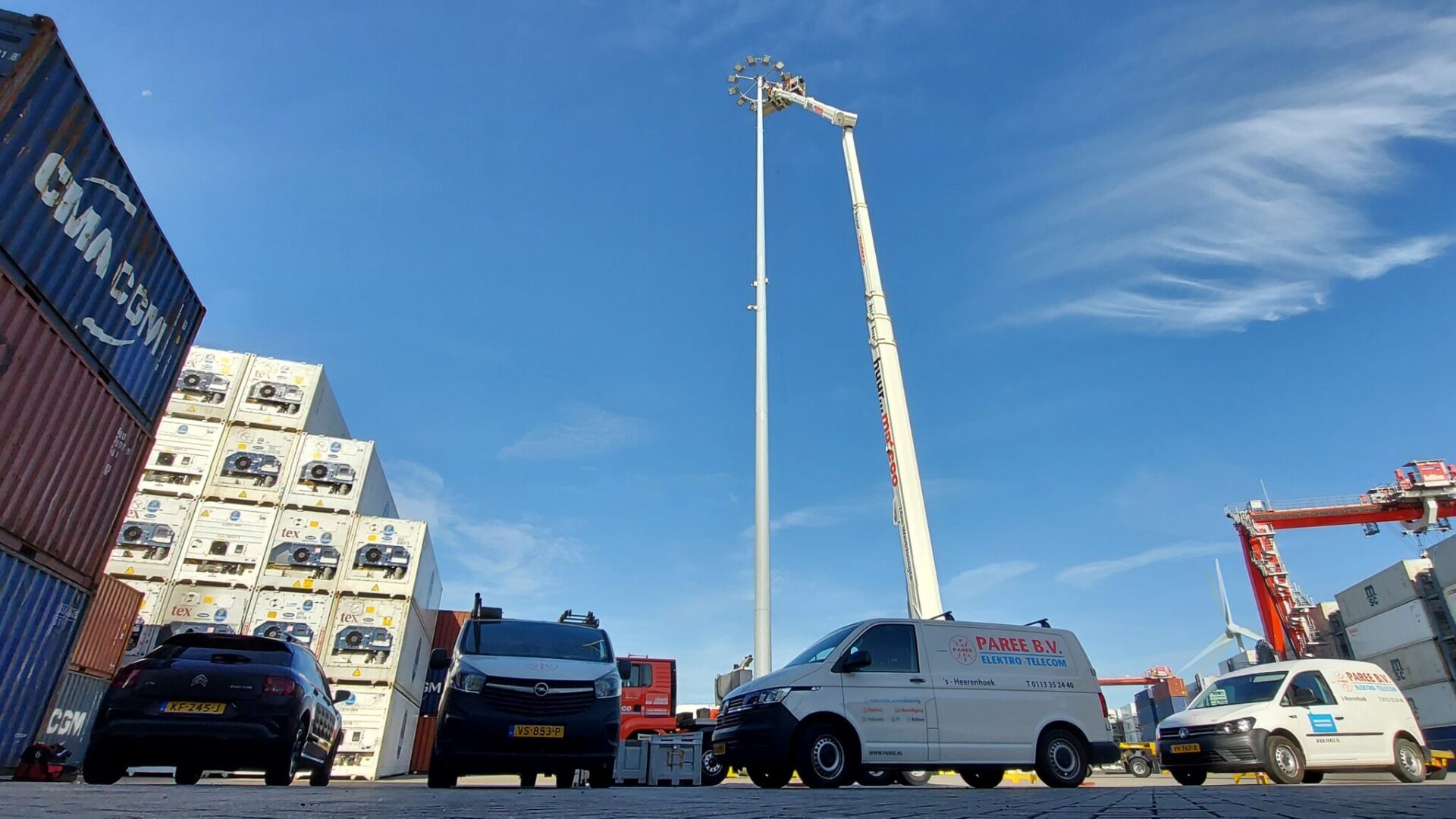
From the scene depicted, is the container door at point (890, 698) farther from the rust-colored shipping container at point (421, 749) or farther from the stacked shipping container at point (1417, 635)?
the stacked shipping container at point (1417, 635)

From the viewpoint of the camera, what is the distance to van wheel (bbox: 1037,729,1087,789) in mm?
8766

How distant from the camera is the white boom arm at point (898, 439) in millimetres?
15234

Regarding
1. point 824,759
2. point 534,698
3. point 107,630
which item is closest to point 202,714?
point 534,698

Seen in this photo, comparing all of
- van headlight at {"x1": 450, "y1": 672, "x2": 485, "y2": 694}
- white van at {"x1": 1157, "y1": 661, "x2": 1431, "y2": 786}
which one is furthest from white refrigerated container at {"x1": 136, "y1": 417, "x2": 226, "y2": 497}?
white van at {"x1": 1157, "y1": 661, "x2": 1431, "y2": 786}

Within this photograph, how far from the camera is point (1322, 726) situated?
1057cm

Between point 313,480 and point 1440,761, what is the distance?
27.1 meters

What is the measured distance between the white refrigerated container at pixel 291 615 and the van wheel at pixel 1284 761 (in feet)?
59.7

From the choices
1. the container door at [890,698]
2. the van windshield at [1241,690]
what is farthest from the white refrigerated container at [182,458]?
the van windshield at [1241,690]

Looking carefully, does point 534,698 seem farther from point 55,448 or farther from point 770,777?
point 55,448

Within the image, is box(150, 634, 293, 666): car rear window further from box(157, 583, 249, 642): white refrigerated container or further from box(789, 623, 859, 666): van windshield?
box(157, 583, 249, 642): white refrigerated container

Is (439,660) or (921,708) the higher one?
(439,660)

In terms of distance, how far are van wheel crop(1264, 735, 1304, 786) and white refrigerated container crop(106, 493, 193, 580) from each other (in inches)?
837

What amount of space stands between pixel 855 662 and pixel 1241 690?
748 cm

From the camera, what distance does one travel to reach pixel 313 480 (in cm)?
1852
